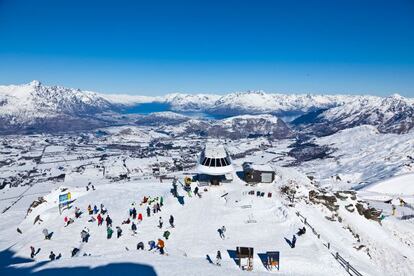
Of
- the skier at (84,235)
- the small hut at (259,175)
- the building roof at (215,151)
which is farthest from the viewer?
the small hut at (259,175)

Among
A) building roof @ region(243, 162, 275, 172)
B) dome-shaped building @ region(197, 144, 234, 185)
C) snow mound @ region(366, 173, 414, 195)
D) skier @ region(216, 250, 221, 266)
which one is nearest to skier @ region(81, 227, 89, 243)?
skier @ region(216, 250, 221, 266)

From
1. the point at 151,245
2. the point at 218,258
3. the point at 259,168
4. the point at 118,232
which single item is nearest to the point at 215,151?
the point at 259,168

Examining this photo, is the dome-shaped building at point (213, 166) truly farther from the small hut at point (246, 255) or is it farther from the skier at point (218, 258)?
the small hut at point (246, 255)

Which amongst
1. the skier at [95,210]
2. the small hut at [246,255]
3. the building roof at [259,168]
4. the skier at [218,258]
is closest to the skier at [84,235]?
the skier at [95,210]

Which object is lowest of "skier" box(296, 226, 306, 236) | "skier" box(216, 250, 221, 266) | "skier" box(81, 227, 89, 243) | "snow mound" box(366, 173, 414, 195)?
"snow mound" box(366, 173, 414, 195)

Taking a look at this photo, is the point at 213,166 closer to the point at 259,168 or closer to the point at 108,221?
the point at 259,168

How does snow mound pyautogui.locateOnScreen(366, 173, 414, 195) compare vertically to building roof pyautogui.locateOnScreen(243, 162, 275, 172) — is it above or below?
below

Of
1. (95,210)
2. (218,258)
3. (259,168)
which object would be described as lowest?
(95,210)

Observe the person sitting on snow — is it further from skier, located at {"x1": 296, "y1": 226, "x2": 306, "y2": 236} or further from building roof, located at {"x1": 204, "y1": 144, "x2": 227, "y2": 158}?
building roof, located at {"x1": 204, "y1": 144, "x2": 227, "y2": 158}

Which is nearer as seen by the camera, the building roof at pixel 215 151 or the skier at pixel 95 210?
the skier at pixel 95 210
